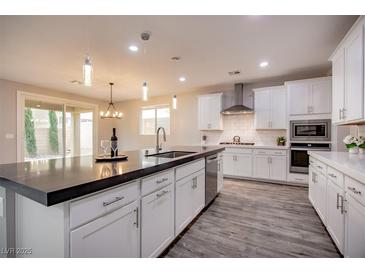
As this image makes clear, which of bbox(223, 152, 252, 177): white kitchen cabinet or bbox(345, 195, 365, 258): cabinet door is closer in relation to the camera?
bbox(345, 195, 365, 258): cabinet door

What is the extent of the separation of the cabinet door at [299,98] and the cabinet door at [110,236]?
4036 millimetres

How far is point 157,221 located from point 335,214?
174 cm

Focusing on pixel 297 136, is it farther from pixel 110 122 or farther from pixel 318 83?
pixel 110 122

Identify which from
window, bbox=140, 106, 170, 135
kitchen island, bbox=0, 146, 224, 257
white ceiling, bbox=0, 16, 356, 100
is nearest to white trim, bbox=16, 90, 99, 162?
white ceiling, bbox=0, 16, 356, 100

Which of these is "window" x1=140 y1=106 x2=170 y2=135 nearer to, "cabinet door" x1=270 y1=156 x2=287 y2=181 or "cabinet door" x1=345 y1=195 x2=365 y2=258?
"cabinet door" x1=270 y1=156 x2=287 y2=181

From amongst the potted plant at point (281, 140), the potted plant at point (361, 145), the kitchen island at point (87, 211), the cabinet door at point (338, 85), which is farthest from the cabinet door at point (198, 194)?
the potted plant at point (281, 140)

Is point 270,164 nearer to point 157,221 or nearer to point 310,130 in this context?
point 310,130

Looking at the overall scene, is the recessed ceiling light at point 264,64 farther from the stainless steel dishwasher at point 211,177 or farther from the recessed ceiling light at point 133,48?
the recessed ceiling light at point 133,48

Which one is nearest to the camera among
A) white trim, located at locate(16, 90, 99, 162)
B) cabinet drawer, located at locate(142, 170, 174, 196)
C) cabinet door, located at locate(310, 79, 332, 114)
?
cabinet drawer, located at locate(142, 170, 174, 196)

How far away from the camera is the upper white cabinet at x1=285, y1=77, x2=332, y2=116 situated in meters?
3.62

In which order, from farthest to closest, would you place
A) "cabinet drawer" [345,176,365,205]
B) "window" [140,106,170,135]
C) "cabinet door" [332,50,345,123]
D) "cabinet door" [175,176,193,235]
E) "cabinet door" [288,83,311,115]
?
"window" [140,106,170,135] → "cabinet door" [288,83,311,115] → "cabinet door" [332,50,345,123] → "cabinet door" [175,176,193,235] → "cabinet drawer" [345,176,365,205]

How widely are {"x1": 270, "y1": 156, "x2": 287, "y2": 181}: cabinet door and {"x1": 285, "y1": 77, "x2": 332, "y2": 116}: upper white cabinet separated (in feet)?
3.53
